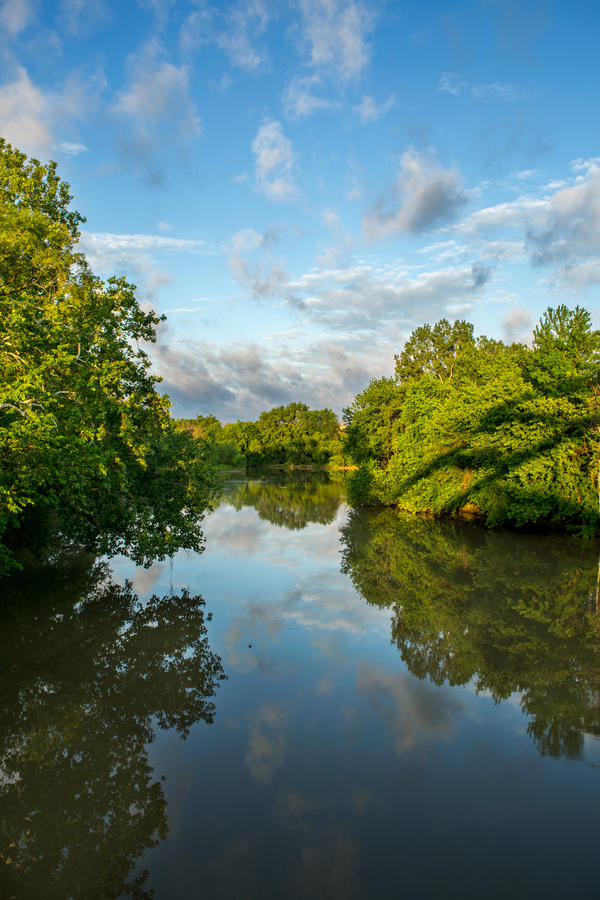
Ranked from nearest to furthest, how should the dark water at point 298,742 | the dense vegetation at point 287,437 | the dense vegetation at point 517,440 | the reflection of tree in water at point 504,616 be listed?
the dark water at point 298,742
the reflection of tree in water at point 504,616
the dense vegetation at point 517,440
the dense vegetation at point 287,437

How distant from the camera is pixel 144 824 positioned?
6.39 m

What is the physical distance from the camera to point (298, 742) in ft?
27.2

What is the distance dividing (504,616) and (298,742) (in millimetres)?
8609

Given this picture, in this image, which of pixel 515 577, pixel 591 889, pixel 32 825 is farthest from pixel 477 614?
pixel 32 825

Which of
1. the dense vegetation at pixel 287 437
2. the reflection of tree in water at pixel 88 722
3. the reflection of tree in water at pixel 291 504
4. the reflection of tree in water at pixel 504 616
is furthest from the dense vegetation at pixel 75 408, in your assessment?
the dense vegetation at pixel 287 437

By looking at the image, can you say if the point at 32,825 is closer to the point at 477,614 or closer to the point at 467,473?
the point at 477,614

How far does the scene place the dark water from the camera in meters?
5.73

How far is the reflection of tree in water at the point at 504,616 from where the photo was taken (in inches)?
388

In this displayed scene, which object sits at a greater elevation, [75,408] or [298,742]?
[75,408]

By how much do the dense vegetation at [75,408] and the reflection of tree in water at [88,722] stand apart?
86.9 inches

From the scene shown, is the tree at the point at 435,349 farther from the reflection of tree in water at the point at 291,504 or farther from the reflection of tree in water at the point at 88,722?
the reflection of tree in water at the point at 88,722

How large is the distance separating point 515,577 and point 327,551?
9.03m

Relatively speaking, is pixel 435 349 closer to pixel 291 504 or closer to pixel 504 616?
pixel 291 504

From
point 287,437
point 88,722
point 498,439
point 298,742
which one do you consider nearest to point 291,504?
point 498,439
